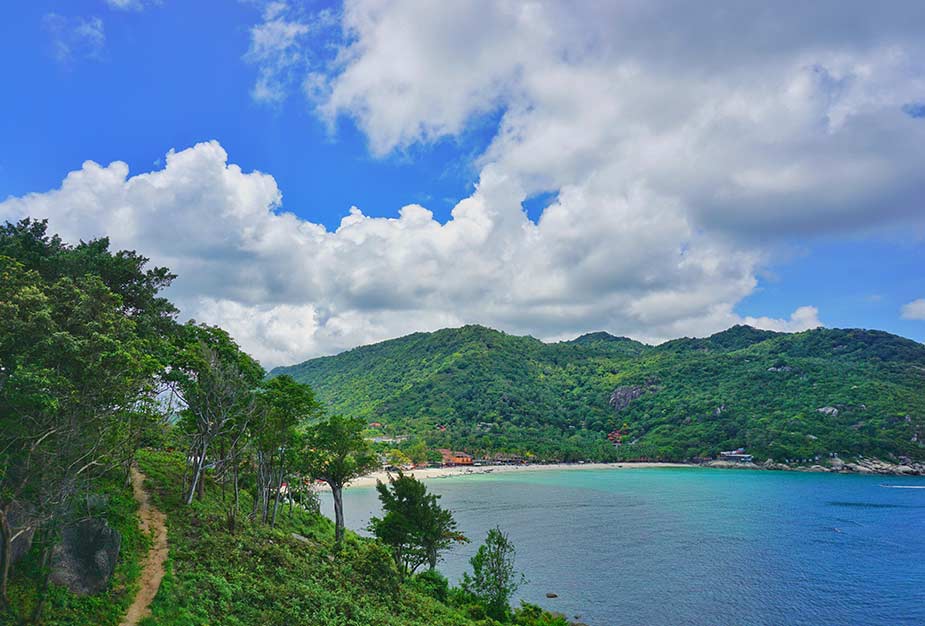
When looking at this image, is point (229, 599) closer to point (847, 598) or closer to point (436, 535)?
point (436, 535)

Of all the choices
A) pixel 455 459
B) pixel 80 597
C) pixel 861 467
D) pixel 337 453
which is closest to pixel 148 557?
pixel 80 597

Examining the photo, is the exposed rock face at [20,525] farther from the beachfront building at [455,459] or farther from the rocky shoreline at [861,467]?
the rocky shoreline at [861,467]

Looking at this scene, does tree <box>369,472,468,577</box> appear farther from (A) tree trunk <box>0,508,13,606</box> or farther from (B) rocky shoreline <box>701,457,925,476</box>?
(B) rocky shoreline <box>701,457,925,476</box>

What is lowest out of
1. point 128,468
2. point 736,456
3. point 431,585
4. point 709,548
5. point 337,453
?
point 736,456

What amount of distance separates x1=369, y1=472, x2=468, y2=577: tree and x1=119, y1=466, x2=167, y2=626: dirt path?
15675 millimetres

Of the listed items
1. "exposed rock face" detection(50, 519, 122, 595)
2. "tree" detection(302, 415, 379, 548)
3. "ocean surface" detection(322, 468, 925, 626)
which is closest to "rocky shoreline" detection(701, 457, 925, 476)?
"ocean surface" detection(322, 468, 925, 626)

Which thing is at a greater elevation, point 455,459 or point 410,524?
point 410,524

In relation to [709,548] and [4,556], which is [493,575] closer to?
[4,556]

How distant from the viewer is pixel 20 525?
61.1ft

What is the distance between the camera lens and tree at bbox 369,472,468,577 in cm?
3909

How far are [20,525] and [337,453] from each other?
82.9ft

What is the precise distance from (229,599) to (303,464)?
82.6 feet

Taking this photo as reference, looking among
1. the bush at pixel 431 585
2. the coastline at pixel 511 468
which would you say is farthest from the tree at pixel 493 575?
the coastline at pixel 511 468

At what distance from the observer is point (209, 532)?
2809 cm
